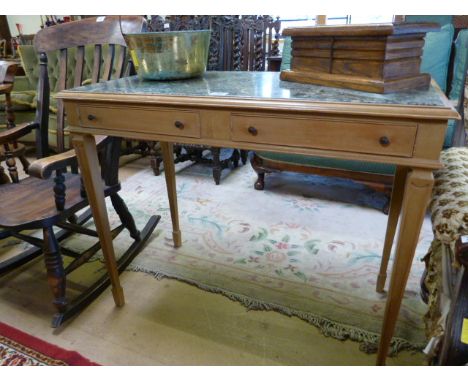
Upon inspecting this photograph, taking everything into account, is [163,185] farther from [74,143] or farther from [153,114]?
[153,114]

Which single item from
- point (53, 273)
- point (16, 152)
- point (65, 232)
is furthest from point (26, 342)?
point (16, 152)

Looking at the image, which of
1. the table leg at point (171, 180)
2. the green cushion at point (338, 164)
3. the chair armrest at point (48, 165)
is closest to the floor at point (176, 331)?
the table leg at point (171, 180)

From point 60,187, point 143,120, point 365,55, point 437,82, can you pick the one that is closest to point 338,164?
point 437,82

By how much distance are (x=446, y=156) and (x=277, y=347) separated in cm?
86

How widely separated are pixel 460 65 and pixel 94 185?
1.93 metres

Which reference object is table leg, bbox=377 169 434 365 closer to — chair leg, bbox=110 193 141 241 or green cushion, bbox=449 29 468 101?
chair leg, bbox=110 193 141 241

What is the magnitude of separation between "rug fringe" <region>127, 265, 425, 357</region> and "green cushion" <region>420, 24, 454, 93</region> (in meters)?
1.45

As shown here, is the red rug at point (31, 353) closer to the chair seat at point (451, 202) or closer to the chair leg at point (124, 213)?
the chair leg at point (124, 213)

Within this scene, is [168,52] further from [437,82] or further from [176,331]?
[437,82]

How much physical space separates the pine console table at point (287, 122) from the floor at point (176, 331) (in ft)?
0.78

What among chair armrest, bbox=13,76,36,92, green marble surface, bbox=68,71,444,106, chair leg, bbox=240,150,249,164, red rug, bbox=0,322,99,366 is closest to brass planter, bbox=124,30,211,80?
green marble surface, bbox=68,71,444,106

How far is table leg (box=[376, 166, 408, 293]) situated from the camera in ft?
3.75

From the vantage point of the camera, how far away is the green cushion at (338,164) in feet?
5.89

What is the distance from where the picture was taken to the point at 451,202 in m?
0.90
